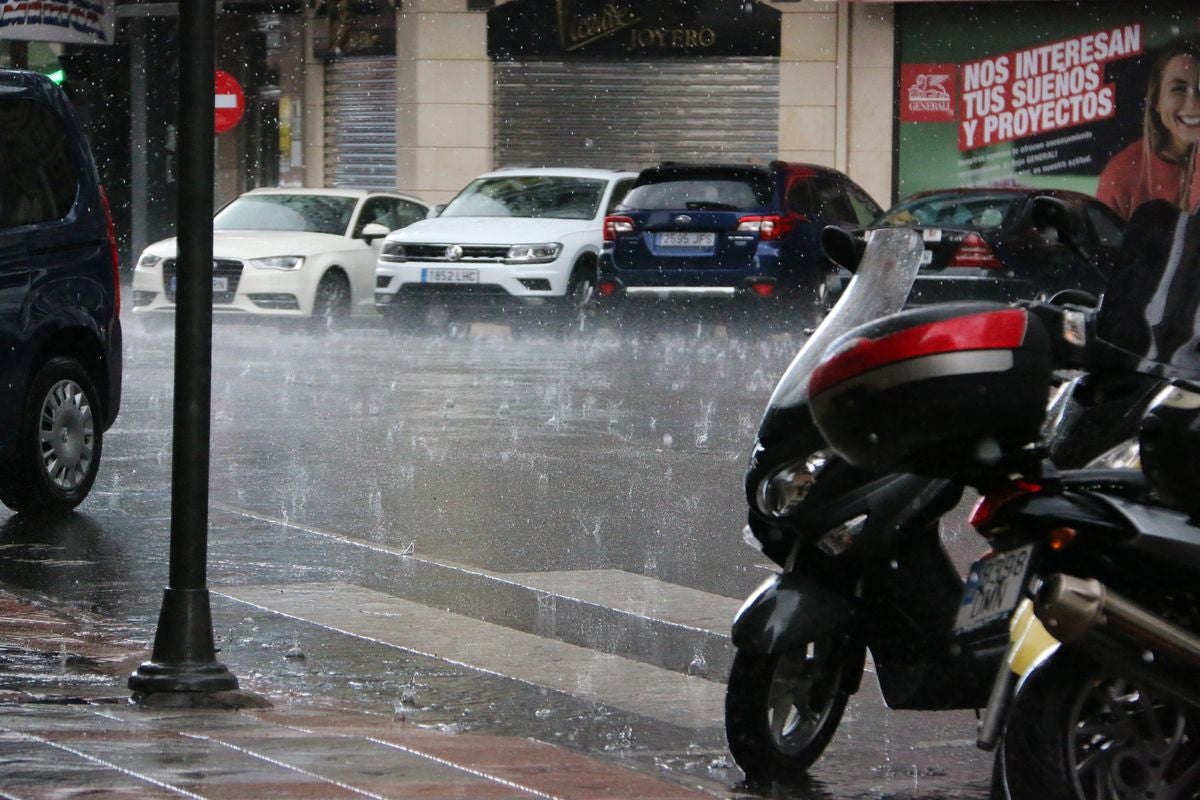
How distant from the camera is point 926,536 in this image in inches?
194

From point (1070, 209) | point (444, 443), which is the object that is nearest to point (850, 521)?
point (1070, 209)

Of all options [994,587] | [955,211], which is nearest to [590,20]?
[955,211]

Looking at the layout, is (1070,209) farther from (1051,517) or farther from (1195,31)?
(1195,31)

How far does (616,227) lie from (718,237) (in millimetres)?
995

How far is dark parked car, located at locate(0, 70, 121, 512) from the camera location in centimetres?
907

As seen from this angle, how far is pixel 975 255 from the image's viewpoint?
1836 centimetres

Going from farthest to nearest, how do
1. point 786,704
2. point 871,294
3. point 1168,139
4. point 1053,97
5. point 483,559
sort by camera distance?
point 1053,97
point 1168,139
point 483,559
point 871,294
point 786,704

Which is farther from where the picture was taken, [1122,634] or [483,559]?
[483,559]

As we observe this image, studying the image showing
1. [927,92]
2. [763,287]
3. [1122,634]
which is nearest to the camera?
[1122,634]

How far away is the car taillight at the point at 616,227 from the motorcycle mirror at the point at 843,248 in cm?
1472

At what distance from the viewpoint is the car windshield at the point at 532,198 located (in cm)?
2170

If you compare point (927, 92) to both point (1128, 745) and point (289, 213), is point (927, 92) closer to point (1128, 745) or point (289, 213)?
point (289, 213)

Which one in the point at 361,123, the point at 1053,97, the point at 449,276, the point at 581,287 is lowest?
the point at 581,287

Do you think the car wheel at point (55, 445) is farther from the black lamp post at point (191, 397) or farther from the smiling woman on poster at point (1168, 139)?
the smiling woman on poster at point (1168, 139)
